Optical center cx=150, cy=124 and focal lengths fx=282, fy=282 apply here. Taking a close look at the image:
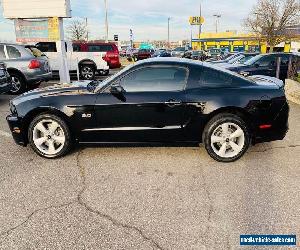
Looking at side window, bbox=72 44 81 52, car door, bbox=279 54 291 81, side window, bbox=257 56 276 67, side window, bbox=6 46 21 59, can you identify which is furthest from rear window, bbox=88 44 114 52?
car door, bbox=279 54 291 81

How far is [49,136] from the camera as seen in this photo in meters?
4.19

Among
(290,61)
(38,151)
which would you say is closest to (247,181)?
(38,151)

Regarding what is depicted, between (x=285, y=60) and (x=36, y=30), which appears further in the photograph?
(x=36, y=30)

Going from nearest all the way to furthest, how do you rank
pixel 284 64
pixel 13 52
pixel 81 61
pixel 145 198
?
pixel 145 198
pixel 13 52
pixel 284 64
pixel 81 61

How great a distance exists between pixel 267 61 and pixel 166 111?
810 centimetres

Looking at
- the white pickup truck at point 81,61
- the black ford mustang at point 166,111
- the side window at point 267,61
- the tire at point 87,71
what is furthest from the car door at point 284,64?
the tire at point 87,71

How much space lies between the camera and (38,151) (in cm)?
421

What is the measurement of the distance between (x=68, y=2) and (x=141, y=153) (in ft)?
36.0

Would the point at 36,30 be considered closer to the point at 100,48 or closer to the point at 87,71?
the point at 87,71

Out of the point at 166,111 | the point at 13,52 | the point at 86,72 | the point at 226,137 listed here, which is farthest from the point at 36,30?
the point at 226,137

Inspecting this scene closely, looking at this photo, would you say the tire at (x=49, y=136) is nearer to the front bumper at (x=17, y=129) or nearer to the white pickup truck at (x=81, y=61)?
the front bumper at (x=17, y=129)

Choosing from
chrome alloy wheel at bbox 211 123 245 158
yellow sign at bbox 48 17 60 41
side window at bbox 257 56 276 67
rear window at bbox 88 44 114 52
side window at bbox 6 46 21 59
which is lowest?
chrome alloy wheel at bbox 211 123 245 158

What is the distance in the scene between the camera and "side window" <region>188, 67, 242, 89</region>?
4.07 metres

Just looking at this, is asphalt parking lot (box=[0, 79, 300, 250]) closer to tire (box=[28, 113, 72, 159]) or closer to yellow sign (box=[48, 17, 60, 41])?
tire (box=[28, 113, 72, 159])
